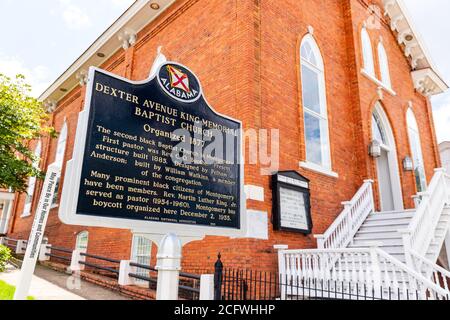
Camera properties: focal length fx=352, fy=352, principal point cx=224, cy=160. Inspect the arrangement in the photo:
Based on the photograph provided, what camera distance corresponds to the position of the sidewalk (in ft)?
25.5

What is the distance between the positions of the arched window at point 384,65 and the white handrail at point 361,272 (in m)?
10.1

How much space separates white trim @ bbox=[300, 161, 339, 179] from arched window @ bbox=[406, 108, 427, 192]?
6909 millimetres

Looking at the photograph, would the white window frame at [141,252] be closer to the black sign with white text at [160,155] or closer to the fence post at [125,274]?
the fence post at [125,274]

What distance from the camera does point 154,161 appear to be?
12.1ft

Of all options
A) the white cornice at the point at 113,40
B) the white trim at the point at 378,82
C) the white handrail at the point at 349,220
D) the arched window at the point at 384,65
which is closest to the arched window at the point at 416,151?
the white trim at the point at 378,82

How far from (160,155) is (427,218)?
838 centimetres

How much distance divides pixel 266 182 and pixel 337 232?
8.74 feet

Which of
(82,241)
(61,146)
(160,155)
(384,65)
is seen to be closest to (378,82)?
(384,65)

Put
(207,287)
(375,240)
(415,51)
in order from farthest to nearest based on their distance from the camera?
1. (415,51)
2. (375,240)
3. (207,287)

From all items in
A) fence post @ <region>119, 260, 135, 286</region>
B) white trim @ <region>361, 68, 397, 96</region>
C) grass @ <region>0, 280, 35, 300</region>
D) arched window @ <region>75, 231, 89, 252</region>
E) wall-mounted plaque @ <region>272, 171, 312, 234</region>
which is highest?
white trim @ <region>361, 68, 397, 96</region>

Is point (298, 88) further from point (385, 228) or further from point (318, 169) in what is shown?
point (385, 228)

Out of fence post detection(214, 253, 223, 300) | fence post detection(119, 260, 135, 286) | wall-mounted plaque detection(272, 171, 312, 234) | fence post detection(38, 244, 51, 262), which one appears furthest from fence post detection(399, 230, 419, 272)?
fence post detection(38, 244, 51, 262)

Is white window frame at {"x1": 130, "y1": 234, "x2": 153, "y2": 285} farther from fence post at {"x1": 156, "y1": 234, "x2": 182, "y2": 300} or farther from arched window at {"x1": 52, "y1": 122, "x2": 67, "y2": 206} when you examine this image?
arched window at {"x1": 52, "y1": 122, "x2": 67, "y2": 206}
